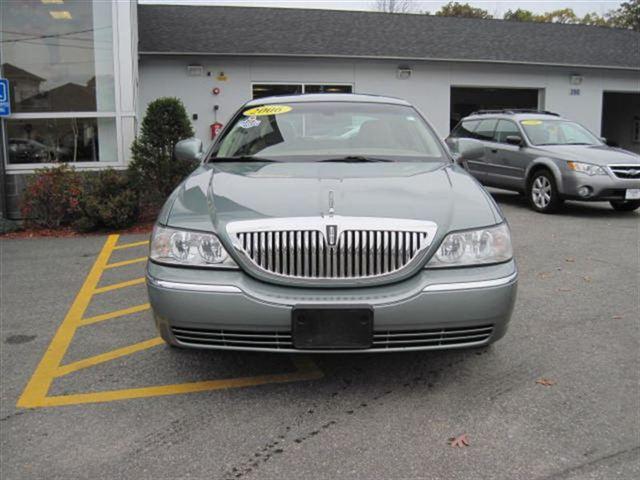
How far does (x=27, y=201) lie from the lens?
840 cm

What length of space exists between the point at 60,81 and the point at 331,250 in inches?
305

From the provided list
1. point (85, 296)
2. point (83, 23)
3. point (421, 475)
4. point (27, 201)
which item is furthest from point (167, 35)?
point (421, 475)

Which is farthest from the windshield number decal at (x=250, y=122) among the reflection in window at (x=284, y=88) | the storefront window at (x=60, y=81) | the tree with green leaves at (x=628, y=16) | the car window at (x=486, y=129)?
the tree with green leaves at (x=628, y=16)

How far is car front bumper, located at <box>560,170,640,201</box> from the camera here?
9430 mm

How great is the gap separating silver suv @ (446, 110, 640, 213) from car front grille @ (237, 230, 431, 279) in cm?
600

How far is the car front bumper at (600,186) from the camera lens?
9.43 metres

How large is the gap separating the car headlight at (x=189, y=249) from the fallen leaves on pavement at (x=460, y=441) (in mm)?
1305

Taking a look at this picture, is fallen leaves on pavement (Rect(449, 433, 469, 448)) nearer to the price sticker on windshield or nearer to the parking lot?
the parking lot

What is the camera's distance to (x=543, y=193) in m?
10.1

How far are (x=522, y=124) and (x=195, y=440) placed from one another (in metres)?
9.50

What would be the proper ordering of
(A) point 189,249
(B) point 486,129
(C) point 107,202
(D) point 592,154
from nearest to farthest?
(A) point 189,249 → (C) point 107,202 → (D) point 592,154 → (B) point 486,129

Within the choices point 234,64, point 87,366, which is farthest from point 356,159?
point 234,64

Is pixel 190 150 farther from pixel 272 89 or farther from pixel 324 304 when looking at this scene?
pixel 272 89

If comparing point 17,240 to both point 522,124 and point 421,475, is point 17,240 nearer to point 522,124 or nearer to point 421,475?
point 421,475
